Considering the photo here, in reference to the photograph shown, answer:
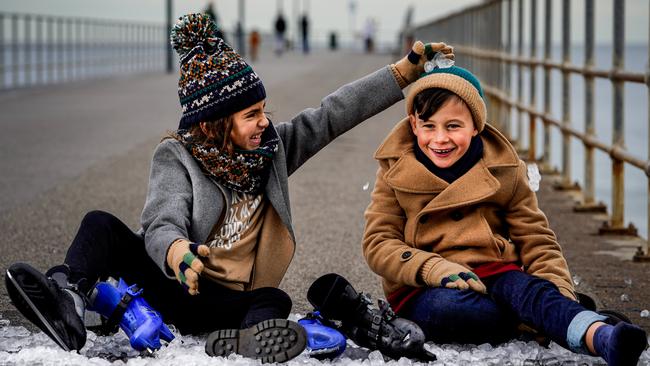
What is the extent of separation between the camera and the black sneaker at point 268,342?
124 inches

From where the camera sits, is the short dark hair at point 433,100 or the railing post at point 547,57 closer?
the short dark hair at point 433,100

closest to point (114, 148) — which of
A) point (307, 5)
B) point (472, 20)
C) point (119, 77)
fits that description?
point (472, 20)

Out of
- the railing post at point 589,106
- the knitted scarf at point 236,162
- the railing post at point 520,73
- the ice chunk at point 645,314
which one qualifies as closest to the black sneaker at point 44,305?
the knitted scarf at point 236,162

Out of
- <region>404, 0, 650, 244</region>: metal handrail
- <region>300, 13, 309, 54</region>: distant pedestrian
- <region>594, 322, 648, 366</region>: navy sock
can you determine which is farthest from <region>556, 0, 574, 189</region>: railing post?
<region>300, 13, 309, 54</region>: distant pedestrian

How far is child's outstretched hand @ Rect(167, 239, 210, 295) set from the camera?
3213 millimetres

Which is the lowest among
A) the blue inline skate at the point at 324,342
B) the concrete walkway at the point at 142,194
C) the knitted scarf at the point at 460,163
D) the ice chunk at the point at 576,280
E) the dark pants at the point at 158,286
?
the concrete walkway at the point at 142,194

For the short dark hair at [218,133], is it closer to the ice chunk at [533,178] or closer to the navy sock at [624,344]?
the ice chunk at [533,178]

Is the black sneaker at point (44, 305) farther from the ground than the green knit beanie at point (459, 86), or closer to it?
closer to it

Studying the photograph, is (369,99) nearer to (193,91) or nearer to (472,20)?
(193,91)

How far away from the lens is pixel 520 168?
364 cm

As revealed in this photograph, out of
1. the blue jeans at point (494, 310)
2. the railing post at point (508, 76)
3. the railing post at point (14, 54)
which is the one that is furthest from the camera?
the railing post at point (14, 54)

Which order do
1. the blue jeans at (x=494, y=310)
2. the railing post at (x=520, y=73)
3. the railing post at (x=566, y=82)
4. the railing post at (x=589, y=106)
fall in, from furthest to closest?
1. the railing post at (x=520, y=73)
2. the railing post at (x=566, y=82)
3. the railing post at (x=589, y=106)
4. the blue jeans at (x=494, y=310)

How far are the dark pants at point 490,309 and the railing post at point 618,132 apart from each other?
8.98 feet

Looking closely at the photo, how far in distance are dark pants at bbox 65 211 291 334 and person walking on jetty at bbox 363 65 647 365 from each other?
421 mm
